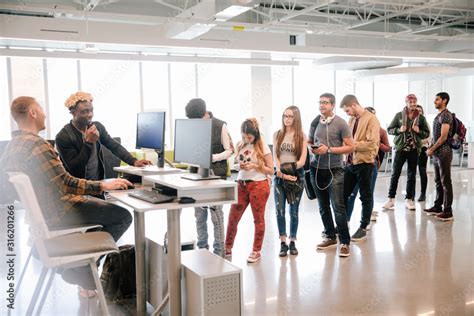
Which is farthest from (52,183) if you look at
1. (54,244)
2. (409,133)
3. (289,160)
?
(409,133)

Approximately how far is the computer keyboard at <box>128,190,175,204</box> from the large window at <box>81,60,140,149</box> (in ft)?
25.9

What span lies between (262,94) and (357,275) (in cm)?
869

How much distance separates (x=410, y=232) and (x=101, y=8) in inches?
238

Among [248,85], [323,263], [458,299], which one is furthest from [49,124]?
[458,299]

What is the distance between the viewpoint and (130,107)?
36.5 feet

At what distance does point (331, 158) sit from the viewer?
4113 millimetres

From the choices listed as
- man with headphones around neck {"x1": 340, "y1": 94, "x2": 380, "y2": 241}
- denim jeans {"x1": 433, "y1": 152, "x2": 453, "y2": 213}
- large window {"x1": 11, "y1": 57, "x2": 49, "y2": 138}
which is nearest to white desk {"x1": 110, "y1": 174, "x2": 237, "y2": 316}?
man with headphones around neck {"x1": 340, "y1": 94, "x2": 380, "y2": 241}

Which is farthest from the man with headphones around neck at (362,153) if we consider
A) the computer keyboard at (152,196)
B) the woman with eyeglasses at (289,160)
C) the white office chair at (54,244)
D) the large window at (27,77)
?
the large window at (27,77)

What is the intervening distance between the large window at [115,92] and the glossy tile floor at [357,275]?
18.6 feet

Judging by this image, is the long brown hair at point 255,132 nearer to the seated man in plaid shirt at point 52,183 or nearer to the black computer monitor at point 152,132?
the black computer monitor at point 152,132

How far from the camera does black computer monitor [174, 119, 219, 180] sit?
9.23ft

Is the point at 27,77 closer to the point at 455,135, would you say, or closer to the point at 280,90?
the point at 280,90

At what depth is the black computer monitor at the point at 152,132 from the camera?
3.31m

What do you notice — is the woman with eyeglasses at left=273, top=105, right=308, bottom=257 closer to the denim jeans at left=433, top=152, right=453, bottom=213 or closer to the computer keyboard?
the computer keyboard
